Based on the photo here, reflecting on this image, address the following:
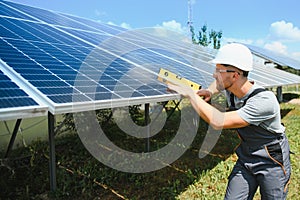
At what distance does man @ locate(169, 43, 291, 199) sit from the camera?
108 inches

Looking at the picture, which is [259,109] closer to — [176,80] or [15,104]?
[176,80]

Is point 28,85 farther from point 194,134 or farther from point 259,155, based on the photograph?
point 194,134

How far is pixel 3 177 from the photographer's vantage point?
17.4ft

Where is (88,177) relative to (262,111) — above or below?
below

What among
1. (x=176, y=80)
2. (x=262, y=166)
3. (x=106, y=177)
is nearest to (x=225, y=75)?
(x=176, y=80)

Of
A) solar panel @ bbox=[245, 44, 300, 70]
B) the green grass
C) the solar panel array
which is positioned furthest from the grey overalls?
solar panel @ bbox=[245, 44, 300, 70]

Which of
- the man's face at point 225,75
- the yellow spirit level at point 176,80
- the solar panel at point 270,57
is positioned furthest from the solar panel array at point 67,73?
the solar panel at point 270,57

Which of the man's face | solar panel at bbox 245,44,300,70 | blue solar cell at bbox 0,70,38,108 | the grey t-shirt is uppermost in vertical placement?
the man's face

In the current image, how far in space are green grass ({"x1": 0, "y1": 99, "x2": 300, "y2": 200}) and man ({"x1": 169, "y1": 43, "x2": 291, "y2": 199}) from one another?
173 cm

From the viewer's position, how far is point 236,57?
2803mm

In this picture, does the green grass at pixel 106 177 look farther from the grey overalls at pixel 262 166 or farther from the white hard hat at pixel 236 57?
the white hard hat at pixel 236 57

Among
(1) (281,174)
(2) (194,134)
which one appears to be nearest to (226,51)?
(1) (281,174)

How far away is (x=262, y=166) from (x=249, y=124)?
0.55 meters

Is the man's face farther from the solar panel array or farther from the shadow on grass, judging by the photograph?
the shadow on grass
